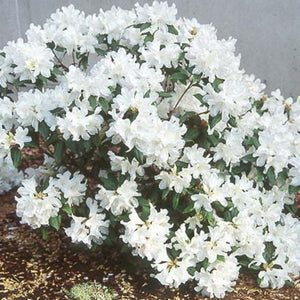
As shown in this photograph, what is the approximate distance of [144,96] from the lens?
11.3 feet

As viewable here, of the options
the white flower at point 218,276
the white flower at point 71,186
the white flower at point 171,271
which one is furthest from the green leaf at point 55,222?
the white flower at point 218,276

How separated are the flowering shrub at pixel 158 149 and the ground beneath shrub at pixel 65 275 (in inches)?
3.5

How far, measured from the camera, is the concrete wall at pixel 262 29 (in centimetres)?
537

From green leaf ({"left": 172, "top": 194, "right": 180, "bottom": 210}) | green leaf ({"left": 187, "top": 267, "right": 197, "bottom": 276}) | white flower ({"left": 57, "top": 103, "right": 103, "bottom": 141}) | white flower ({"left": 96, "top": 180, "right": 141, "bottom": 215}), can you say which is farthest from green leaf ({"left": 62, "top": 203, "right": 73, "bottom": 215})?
green leaf ({"left": 187, "top": 267, "right": 197, "bottom": 276})

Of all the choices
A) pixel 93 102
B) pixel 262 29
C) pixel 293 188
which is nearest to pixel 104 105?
pixel 93 102

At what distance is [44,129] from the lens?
345 cm

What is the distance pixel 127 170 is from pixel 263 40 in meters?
2.37

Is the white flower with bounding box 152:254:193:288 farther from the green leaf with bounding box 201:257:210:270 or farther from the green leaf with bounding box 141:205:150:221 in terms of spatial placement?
the green leaf with bounding box 141:205:150:221

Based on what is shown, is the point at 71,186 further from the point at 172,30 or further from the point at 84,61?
the point at 172,30

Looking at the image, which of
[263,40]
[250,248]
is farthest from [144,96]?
[263,40]

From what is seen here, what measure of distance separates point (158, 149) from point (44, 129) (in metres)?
0.57

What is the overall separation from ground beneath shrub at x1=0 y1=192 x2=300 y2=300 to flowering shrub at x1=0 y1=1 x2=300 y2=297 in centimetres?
9

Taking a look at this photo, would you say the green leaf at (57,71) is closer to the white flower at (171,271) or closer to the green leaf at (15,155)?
the green leaf at (15,155)

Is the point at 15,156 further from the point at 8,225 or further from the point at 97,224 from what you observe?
the point at 8,225
